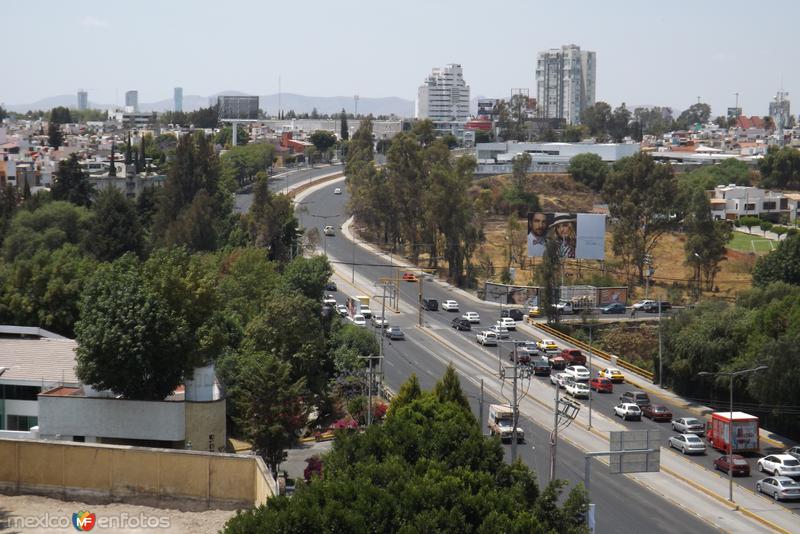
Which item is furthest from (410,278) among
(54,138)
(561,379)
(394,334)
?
(54,138)

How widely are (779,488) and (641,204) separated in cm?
4280

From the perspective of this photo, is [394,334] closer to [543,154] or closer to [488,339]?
[488,339]

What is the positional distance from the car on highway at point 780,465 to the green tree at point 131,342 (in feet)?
51.0

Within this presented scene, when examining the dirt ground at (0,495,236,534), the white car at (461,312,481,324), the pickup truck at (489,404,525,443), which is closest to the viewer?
the dirt ground at (0,495,236,534)

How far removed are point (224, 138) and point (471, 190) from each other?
167ft

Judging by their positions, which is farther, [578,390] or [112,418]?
[578,390]

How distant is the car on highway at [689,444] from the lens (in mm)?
34156

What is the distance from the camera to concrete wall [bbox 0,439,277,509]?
15188 mm

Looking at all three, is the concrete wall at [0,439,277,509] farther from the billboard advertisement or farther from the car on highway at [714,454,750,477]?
the billboard advertisement

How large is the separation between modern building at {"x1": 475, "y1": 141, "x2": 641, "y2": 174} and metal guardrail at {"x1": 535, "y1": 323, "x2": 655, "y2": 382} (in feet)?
190

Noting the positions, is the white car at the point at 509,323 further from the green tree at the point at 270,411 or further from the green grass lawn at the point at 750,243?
the green grass lawn at the point at 750,243

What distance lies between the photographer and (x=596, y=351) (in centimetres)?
4984

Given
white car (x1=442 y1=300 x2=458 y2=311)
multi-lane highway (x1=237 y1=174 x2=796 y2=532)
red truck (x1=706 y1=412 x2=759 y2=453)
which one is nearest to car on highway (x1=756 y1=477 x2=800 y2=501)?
multi-lane highway (x1=237 y1=174 x2=796 y2=532)

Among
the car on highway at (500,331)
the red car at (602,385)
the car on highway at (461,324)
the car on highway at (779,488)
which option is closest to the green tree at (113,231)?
the car on highway at (461,324)
